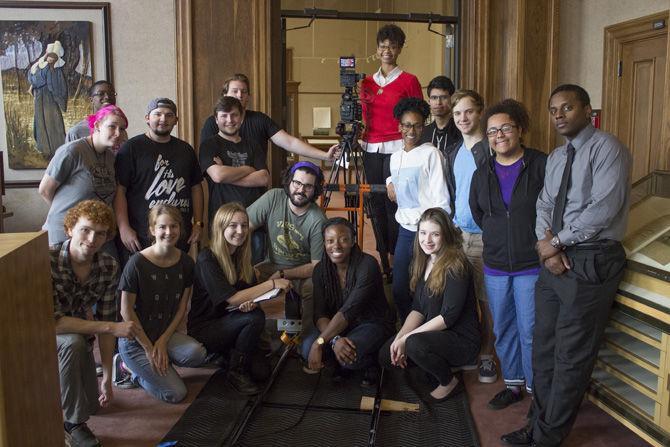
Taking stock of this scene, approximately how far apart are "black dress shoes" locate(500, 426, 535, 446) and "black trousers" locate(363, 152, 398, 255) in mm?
1823

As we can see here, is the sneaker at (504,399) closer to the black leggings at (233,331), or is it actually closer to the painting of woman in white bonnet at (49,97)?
the black leggings at (233,331)

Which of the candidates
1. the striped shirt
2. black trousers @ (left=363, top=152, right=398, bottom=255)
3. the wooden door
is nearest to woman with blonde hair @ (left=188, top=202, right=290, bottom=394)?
black trousers @ (left=363, top=152, right=398, bottom=255)

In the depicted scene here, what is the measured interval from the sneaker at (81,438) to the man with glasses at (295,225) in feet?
3.87

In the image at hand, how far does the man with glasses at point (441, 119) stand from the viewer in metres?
3.57

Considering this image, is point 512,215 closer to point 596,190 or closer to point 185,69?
point 596,190

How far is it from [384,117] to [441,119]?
22.4 inches

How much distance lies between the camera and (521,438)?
96.3 inches

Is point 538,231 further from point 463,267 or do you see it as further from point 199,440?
point 199,440

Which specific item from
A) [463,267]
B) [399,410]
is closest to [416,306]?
[463,267]

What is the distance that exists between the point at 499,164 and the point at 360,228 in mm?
1267

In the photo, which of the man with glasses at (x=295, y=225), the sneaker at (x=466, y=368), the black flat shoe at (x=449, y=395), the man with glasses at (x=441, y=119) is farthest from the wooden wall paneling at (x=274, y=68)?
the black flat shoe at (x=449, y=395)

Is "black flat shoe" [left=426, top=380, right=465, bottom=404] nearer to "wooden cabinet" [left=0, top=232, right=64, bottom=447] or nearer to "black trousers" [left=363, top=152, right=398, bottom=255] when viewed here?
"black trousers" [left=363, top=152, right=398, bottom=255]

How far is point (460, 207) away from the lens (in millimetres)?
3080

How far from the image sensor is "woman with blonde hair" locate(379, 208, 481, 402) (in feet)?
9.43
